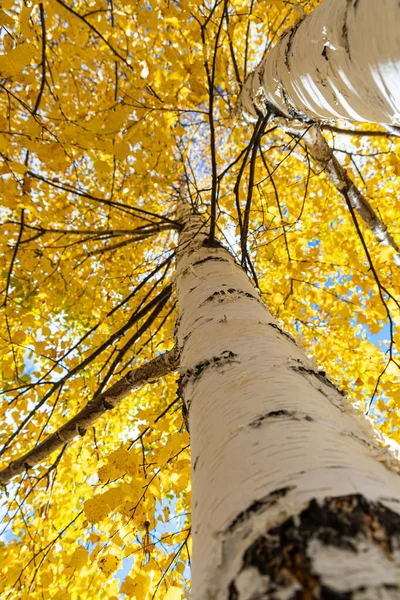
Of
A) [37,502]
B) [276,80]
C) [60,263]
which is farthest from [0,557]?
[276,80]

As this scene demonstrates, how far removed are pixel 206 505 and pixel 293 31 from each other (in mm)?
1484

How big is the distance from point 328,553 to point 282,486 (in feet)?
0.35

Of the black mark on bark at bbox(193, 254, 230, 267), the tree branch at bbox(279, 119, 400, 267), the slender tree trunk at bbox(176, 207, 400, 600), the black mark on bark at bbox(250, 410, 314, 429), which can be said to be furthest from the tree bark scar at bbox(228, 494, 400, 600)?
the tree branch at bbox(279, 119, 400, 267)

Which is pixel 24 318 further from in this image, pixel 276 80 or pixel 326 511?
pixel 326 511

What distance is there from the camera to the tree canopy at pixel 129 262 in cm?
188

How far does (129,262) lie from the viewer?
4555 millimetres

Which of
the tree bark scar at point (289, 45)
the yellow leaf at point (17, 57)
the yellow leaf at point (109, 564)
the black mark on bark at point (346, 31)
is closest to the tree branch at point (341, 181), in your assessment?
the tree bark scar at point (289, 45)

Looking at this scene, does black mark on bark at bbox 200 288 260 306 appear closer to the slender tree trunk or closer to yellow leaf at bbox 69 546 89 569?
the slender tree trunk

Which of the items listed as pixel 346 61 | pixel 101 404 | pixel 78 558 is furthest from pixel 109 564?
pixel 346 61

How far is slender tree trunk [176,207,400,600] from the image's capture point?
346 millimetres

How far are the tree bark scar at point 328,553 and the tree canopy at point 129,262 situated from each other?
80cm

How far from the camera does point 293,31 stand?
1239 mm

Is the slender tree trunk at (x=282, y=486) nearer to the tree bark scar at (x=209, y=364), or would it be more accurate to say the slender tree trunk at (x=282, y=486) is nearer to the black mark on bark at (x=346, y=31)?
the tree bark scar at (x=209, y=364)

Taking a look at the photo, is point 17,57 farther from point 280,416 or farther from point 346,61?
point 280,416
